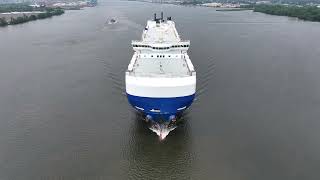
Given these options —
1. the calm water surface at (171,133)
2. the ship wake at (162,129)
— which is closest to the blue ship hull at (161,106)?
the ship wake at (162,129)

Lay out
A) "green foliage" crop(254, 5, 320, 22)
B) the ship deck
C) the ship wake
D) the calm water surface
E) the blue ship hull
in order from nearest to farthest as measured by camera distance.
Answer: the calm water surface
the blue ship hull
the ship wake
the ship deck
"green foliage" crop(254, 5, 320, 22)

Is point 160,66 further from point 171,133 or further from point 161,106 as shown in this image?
point 171,133

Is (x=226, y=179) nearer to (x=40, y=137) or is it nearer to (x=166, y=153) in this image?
(x=166, y=153)

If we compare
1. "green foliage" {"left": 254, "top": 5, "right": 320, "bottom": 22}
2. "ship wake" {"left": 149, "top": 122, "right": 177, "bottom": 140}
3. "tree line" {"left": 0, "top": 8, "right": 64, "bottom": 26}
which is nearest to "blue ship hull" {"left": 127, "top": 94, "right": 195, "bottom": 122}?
"ship wake" {"left": 149, "top": 122, "right": 177, "bottom": 140}

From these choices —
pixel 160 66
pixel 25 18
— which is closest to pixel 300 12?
pixel 25 18

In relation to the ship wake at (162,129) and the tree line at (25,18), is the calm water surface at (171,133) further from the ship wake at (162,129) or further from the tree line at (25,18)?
the tree line at (25,18)

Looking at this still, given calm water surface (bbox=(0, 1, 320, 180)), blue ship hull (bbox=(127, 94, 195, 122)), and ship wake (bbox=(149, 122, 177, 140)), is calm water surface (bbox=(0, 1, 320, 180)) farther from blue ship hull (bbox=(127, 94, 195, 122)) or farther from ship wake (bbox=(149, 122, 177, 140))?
blue ship hull (bbox=(127, 94, 195, 122))
